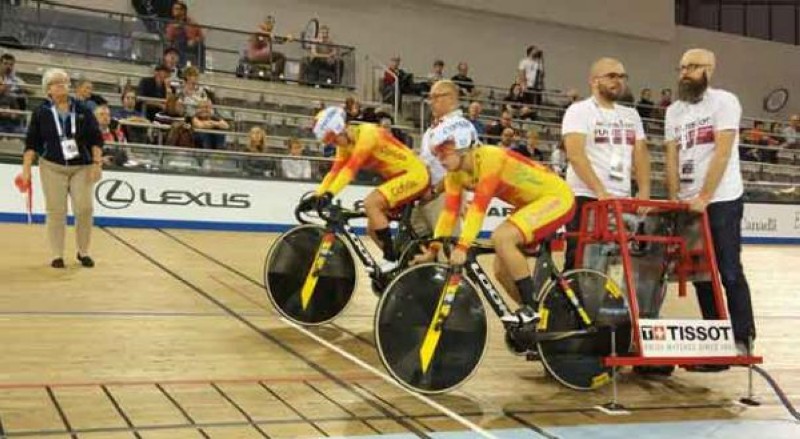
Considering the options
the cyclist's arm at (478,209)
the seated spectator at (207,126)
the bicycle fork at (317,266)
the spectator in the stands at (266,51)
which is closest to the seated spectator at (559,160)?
the spectator in the stands at (266,51)

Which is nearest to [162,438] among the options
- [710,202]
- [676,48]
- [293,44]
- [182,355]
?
[182,355]

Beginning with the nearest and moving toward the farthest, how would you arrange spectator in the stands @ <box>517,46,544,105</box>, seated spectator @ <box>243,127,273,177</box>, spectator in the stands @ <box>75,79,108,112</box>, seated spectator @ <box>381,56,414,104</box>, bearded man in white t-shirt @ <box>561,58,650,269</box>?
bearded man in white t-shirt @ <box>561,58,650,269</box>, spectator in the stands @ <box>75,79,108,112</box>, seated spectator @ <box>243,127,273,177</box>, seated spectator @ <box>381,56,414,104</box>, spectator in the stands @ <box>517,46,544,105</box>

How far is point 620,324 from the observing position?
428cm

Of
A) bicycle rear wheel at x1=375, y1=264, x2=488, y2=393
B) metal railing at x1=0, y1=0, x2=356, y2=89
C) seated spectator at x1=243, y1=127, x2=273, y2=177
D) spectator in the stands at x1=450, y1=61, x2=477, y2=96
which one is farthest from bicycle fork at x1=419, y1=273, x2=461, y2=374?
spectator in the stands at x1=450, y1=61, x2=477, y2=96

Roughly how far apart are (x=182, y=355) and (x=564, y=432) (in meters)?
2.03

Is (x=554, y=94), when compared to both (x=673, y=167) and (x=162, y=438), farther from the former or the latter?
(x=162, y=438)

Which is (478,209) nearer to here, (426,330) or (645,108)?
(426,330)

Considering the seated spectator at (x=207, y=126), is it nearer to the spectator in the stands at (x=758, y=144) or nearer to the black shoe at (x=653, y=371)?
the black shoe at (x=653, y=371)

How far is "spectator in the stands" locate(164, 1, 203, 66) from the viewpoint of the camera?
13844 millimetres

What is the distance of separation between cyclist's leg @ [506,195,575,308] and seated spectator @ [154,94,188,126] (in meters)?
8.28

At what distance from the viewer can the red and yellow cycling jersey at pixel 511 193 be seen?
3.98 meters

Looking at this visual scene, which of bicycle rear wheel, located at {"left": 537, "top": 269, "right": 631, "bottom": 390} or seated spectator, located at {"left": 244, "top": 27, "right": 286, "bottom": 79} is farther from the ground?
seated spectator, located at {"left": 244, "top": 27, "right": 286, "bottom": 79}

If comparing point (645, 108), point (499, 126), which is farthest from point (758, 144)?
point (499, 126)

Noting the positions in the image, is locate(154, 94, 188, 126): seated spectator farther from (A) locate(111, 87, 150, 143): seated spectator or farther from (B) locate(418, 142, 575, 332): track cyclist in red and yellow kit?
(B) locate(418, 142, 575, 332): track cyclist in red and yellow kit
